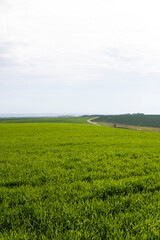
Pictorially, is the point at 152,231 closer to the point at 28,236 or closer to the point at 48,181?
the point at 28,236

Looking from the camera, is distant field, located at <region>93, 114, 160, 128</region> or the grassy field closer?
the grassy field

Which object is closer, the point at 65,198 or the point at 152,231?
the point at 152,231

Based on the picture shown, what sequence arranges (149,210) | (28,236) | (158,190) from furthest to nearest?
1. (158,190)
2. (149,210)
3. (28,236)

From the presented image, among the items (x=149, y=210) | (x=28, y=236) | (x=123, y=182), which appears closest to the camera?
(x=28, y=236)

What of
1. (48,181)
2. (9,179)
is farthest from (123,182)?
(9,179)

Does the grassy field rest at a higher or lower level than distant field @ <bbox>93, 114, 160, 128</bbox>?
lower

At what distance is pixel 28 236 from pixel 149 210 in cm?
297

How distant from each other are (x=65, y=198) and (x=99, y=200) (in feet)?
3.29

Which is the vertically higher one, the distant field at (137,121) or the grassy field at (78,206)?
the distant field at (137,121)

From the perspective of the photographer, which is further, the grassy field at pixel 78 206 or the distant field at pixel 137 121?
the distant field at pixel 137 121

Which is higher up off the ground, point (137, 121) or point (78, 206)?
point (137, 121)

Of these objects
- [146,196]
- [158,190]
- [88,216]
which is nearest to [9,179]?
[88,216]

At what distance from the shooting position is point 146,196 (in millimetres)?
4758

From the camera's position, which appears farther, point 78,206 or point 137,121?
point 137,121
